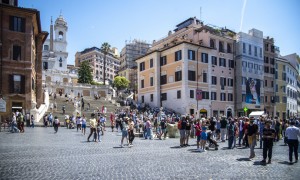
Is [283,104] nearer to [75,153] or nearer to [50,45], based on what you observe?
[75,153]

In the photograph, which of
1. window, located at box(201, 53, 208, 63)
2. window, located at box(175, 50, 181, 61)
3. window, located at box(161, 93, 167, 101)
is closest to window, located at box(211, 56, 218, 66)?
window, located at box(201, 53, 208, 63)

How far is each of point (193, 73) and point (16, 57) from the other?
25.9 m

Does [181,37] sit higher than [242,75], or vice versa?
[181,37]

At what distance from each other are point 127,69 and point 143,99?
2251 inches

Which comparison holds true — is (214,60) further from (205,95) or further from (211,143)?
(211,143)

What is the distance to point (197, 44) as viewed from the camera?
4375 centimetres

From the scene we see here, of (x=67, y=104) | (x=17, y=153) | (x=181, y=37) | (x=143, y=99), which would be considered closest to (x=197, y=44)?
(x=181, y=37)

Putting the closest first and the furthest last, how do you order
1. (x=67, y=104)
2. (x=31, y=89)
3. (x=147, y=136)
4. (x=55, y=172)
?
(x=55, y=172) < (x=147, y=136) < (x=31, y=89) < (x=67, y=104)

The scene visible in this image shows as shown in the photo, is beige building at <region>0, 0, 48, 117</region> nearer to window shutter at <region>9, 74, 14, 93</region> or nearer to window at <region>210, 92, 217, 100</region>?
window shutter at <region>9, 74, 14, 93</region>

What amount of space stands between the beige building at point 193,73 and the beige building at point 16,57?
842 inches

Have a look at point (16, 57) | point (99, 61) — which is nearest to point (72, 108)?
point (16, 57)

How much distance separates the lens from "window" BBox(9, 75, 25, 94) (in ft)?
108

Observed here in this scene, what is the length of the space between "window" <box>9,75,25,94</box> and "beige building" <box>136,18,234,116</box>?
72.6ft

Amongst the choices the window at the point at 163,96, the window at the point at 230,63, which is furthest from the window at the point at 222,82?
the window at the point at 163,96
